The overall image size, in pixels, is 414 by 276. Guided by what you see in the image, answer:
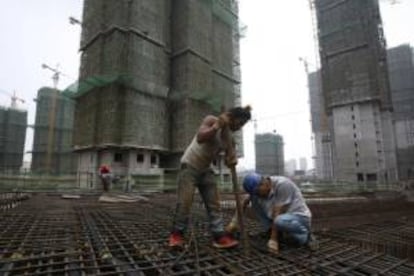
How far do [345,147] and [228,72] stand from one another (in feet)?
61.4

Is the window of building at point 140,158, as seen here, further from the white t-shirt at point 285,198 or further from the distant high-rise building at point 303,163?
the distant high-rise building at point 303,163

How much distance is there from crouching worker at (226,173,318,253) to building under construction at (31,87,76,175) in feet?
165

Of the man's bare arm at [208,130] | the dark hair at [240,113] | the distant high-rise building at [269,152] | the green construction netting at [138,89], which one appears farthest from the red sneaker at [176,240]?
the distant high-rise building at [269,152]

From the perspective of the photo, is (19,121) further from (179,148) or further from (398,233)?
(398,233)

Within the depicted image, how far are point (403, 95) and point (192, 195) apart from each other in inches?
2136

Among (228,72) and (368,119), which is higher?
(228,72)

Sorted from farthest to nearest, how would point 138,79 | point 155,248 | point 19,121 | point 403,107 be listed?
point 19,121
point 403,107
point 138,79
point 155,248

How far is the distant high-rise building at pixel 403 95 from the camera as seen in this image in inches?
1756

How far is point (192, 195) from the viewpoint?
9.02 ft

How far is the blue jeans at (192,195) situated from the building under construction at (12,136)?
52833 mm

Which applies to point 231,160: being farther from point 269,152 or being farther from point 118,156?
point 269,152

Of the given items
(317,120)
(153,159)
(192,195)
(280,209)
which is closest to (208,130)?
(192,195)

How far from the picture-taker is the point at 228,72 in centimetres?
3728

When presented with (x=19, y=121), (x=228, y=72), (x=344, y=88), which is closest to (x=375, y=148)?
(x=344, y=88)
